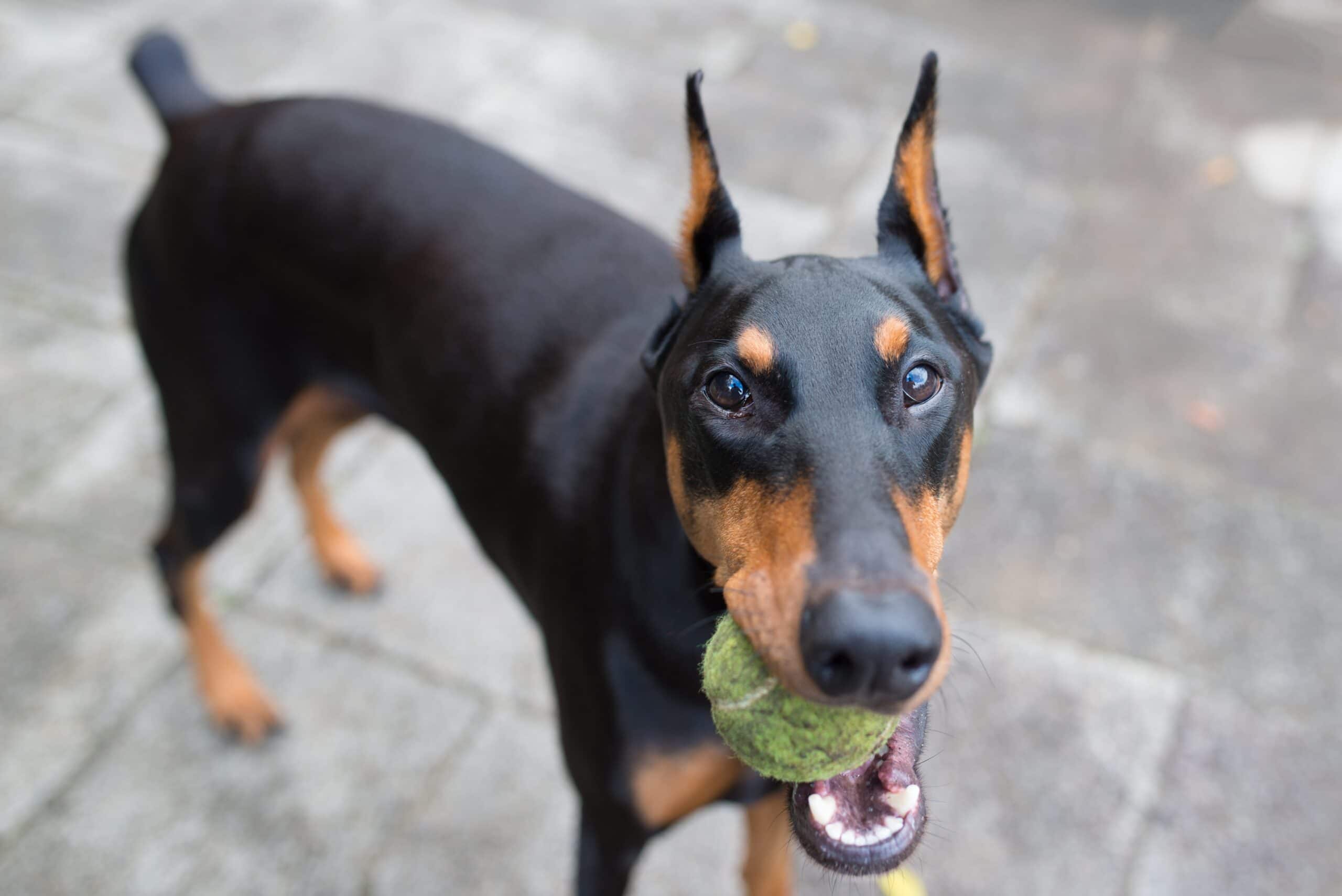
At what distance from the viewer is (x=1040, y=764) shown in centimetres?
328

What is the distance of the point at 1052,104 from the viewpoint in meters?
5.84

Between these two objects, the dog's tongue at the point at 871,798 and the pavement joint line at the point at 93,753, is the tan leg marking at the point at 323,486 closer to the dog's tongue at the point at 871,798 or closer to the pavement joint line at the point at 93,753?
the pavement joint line at the point at 93,753

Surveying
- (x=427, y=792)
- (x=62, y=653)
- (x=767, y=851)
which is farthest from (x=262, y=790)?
(x=767, y=851)

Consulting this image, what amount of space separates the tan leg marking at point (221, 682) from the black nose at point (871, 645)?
7.83 feet

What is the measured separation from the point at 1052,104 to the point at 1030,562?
10.3ft

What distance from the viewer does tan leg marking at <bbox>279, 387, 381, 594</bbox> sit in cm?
309

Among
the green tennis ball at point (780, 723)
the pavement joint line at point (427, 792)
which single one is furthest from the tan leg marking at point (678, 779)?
the pavement joint line at point (427, 792)

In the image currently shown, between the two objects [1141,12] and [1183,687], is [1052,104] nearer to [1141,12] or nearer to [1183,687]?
[1141,12]

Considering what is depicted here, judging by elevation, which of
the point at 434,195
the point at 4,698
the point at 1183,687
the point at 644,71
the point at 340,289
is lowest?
the point at 4,698

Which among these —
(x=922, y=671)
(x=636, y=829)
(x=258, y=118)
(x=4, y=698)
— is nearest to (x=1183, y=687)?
(x=636, y=829)

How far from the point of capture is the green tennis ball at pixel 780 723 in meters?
1.58

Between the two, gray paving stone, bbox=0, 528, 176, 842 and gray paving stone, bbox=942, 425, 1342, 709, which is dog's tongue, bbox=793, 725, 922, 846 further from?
gray paving stone, bbox=0, 528, 176, 842

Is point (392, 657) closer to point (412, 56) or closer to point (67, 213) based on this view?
point (67, 213)

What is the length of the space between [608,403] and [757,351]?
0.70m
